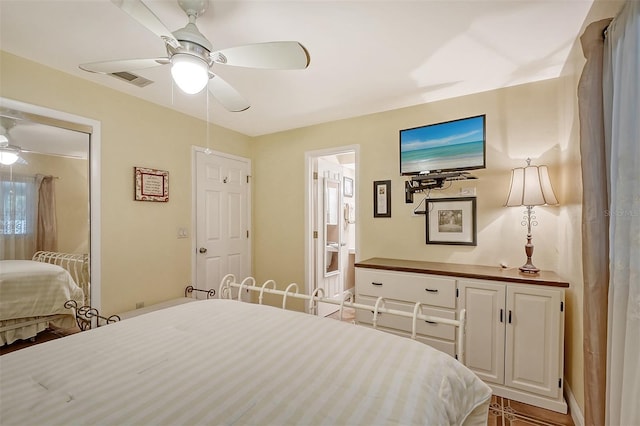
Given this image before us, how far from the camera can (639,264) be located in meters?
0.96

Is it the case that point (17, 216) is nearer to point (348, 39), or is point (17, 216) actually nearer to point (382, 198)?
point (348, 39)

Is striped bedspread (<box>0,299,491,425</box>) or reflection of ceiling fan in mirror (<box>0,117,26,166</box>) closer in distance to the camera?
striped bedspread (<box>0,299,491,425</box>)

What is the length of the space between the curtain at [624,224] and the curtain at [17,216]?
132 inches

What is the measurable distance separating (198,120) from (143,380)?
3.03m

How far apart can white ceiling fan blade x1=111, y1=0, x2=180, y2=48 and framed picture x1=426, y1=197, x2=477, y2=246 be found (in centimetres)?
241

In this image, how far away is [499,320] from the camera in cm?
210

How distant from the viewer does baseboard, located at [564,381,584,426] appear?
1.78 meters

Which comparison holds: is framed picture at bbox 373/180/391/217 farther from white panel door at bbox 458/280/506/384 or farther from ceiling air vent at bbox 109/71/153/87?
ceiling air vent at bbox 109/71/153/87

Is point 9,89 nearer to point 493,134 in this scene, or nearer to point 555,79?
point 493,134

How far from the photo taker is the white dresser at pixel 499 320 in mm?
1953

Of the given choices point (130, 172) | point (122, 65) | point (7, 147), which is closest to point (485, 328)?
point (122, 65)

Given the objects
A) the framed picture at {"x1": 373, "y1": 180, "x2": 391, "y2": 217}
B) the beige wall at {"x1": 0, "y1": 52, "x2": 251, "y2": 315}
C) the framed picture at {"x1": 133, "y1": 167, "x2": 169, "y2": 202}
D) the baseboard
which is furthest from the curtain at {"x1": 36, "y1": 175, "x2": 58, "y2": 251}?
the baseboard

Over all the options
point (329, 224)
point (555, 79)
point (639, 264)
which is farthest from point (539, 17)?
point (329, 224)

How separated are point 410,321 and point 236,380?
189cm
